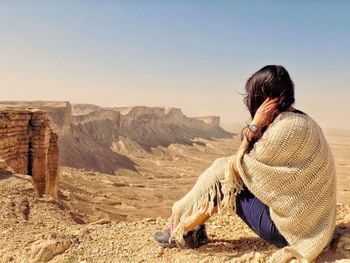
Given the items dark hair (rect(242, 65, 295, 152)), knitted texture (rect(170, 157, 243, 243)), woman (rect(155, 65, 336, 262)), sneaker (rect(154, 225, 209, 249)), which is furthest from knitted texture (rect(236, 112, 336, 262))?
sneaker (rect(154, 225, 209, 249))

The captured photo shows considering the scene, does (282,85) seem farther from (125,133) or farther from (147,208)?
(125,133)

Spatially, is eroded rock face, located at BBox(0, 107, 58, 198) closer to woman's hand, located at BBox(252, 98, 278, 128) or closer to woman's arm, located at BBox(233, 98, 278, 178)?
woman's arm, located at BBox(233, 98, 278, 178)

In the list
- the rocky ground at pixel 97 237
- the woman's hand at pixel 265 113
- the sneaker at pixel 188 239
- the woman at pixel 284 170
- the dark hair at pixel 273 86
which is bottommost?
the rocky ground at pixel 97 237

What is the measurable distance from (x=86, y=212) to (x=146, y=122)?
5562cm

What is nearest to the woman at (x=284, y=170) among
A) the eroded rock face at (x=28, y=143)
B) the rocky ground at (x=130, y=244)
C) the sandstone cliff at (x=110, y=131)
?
the rocky ground at (x=130, y=244)

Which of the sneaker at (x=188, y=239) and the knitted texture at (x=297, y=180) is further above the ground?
the knitted texture at (x=297, y=180)

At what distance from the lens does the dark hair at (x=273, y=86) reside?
10.3ft

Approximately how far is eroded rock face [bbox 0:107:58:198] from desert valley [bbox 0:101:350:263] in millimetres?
46

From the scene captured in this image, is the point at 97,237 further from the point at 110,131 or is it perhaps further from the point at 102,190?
the point at 110,131

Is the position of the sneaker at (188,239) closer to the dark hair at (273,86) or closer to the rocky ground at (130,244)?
the rocky ground at (130,244)

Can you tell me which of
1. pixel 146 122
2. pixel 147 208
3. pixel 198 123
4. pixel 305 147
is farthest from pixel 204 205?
pixel 198 123

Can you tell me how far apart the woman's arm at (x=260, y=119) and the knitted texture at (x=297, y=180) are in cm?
8

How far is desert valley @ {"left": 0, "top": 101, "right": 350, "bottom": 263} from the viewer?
4133mm

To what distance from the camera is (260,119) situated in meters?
3.19
